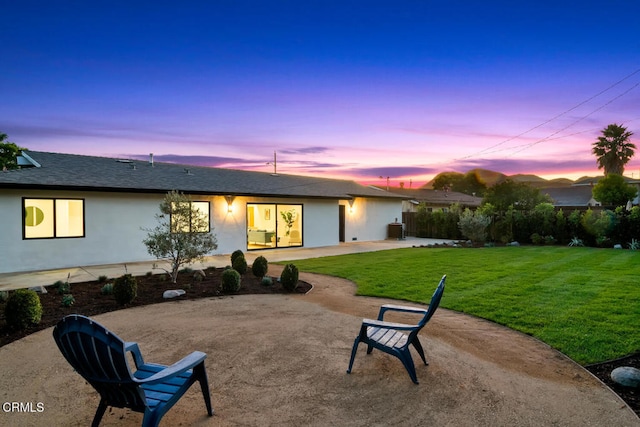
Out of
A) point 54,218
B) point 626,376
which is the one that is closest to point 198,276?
point 54,218

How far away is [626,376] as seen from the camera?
148 inches

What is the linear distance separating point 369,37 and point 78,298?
11617 millimetres

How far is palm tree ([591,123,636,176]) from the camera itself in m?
35.4

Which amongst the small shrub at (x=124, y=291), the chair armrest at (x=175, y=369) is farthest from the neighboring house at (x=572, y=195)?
the chair armrest at (x=175, y=369)

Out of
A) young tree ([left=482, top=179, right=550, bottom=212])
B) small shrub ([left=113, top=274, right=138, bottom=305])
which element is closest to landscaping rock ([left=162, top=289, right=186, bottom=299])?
small shrub ([left=113, top=274, right=138, bottom=305])

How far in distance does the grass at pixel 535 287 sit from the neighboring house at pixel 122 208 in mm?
4205

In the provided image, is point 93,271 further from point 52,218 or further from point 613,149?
point 613,149

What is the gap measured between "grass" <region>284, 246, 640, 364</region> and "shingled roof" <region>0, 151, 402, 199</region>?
4834mm

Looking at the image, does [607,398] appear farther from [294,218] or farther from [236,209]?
[294,218]

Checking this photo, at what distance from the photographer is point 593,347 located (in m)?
4.71

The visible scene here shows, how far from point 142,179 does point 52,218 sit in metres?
3.14

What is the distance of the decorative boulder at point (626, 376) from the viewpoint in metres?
3.69

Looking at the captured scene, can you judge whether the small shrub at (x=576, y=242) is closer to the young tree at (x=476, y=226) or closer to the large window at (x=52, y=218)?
the young tree at (x=476, y=226)

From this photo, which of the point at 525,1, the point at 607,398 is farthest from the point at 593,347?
the point at 525,1
